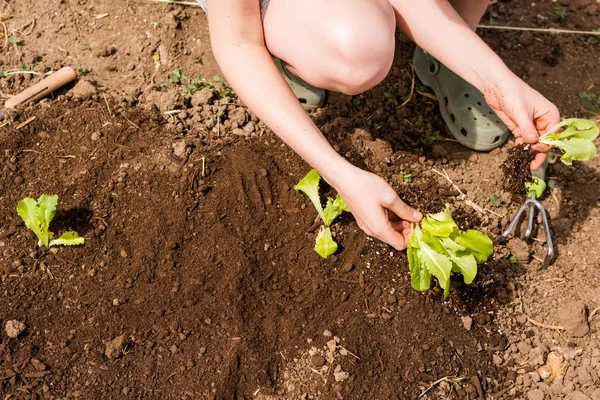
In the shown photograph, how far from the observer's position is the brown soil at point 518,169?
8.14ft

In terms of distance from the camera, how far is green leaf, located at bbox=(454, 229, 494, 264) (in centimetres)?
229

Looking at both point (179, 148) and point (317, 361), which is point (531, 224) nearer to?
point (317, 361)

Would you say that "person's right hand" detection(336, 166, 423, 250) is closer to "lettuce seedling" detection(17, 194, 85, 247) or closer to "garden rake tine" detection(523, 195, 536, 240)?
"garden rake tine" detection(523, 195, 536, 240)

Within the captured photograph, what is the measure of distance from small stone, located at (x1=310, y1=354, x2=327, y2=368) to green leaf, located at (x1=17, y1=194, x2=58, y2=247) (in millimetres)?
1258

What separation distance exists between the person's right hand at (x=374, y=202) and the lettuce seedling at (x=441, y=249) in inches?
3.0

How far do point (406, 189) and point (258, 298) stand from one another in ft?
2.90

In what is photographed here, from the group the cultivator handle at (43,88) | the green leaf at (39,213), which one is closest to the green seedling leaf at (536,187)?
the green leaf at (39,213)

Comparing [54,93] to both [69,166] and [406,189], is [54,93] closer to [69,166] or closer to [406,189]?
[69,166]

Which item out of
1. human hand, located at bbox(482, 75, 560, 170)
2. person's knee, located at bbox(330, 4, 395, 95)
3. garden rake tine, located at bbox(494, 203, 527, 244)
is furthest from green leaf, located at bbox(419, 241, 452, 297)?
person's knee, located at bbox(330, 4, 395, 95)

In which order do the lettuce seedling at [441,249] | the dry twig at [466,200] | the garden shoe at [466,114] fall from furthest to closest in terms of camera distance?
the garden shoe at [466,114]
the dry twig at [466,200]
the lettuce seedling at [441,249]

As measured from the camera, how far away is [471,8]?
292 cm

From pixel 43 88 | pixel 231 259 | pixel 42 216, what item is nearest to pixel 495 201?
pixel 231 259

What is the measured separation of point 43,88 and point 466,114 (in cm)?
218

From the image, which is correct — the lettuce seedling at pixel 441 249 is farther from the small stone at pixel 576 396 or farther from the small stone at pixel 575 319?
the small stone at pixel 576 396
